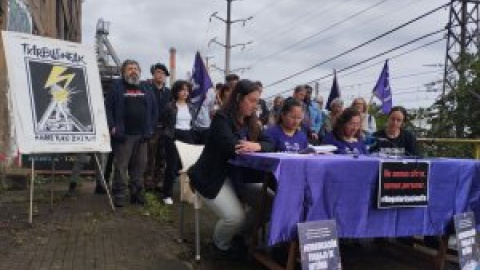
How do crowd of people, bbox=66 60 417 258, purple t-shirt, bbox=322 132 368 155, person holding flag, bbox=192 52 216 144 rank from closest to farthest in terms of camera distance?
1. crowd of people, bbox=66 60 417 258
2. purple t-shirt, bbox=322 132 368 155
3. person holding flag, bbox=192 52 216 144

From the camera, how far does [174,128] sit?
863cm

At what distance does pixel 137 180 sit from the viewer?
8.28m

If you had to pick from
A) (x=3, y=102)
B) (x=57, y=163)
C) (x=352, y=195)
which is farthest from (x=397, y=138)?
(x=57, y=163)

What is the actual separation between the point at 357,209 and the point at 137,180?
384 centimetres

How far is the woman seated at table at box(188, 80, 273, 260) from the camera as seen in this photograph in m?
5.52

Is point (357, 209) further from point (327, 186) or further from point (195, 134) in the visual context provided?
point (195, 134)

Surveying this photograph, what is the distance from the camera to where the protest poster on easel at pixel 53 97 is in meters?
6.83

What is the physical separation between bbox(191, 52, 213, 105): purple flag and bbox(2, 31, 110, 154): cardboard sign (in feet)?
8.17

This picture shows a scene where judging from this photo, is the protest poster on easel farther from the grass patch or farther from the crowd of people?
the grass patch

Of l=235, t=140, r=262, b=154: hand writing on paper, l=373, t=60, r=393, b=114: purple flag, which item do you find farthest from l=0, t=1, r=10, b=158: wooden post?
l=373, t=60, r=393, b=114: purple flag

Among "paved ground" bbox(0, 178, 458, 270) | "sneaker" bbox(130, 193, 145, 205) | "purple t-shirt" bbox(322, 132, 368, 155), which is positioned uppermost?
"purple t-shirt" bbox(322, 132, 368, 155)

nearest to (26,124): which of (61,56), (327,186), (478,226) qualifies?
(61,56)

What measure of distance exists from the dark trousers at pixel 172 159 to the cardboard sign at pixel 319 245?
386cm

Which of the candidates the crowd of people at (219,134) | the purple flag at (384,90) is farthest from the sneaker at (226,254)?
the purple flag at (384,90)
